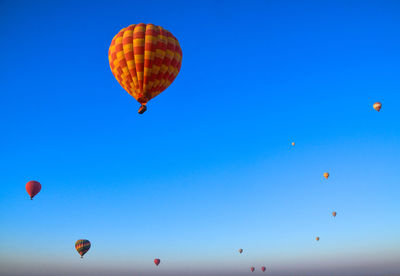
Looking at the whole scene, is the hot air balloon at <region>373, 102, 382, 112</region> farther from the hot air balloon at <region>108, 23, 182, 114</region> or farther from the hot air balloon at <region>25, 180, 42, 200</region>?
the hot air balloon at <region>25, 180, 42, 200</region>

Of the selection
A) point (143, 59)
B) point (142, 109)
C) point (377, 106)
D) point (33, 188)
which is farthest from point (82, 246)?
point (377, 106)

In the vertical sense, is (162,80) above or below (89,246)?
above

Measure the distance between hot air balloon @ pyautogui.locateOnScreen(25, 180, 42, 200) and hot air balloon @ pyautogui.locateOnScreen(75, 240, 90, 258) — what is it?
11110mm

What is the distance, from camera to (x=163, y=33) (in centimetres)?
2381

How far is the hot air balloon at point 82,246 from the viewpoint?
40.1 metres

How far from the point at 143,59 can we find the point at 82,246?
28658 millimetres

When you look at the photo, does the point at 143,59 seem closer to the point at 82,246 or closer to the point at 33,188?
the point at 33,188

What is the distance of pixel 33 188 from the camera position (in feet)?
108

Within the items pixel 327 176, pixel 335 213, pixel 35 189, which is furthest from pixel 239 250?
pixel 35 189

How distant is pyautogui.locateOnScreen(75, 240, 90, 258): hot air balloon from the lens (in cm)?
4013

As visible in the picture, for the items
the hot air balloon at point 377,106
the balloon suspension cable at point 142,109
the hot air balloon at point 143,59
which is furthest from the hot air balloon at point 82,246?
the hot air balloon at point 377,106

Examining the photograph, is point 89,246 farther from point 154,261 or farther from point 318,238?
point 318,238

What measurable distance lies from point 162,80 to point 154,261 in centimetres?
3448

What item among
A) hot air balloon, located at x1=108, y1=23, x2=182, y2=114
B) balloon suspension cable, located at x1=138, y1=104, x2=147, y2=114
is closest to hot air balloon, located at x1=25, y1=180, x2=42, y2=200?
hot air balloon, located at x1=108, y1=23, x2=182, y2=114
